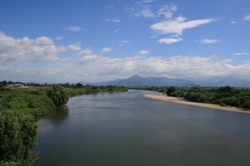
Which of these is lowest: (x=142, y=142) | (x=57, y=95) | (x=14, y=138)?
(x=142, y=142)

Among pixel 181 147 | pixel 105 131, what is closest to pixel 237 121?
pixel 181 147

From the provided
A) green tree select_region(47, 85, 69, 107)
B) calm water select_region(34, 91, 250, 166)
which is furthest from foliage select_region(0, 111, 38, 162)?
green tree select_region(47, 85, 69, 107)

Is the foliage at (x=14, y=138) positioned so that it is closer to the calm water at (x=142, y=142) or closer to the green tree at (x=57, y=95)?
the calm water at (x=142, y=142)

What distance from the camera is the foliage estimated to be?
15.2 meters

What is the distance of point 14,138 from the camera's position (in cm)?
1545

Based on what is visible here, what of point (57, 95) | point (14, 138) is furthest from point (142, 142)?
point (57, 95)

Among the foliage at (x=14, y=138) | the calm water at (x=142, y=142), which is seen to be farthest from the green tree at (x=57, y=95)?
the foliage at (x=14, y=138)

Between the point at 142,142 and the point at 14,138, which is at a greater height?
the point at 14,138

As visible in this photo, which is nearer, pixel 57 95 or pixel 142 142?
pixel 142 142

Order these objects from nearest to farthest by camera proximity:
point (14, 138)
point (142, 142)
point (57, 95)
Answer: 1. point (14, 138)
2. point (142, 142)
3. point (57, 95)

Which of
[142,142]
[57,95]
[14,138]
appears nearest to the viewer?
[14,138]

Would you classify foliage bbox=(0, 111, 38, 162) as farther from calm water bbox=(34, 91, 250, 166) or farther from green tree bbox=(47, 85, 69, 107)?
green tree bbox=(47, 85, 69, 107)

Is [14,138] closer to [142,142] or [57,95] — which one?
[142,142]

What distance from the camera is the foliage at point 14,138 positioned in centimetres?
1520
